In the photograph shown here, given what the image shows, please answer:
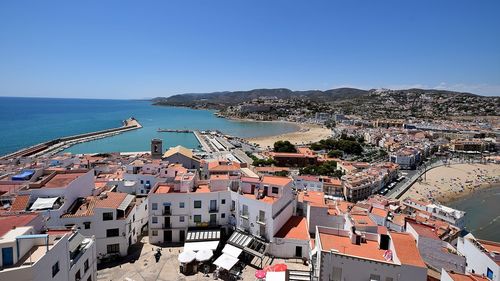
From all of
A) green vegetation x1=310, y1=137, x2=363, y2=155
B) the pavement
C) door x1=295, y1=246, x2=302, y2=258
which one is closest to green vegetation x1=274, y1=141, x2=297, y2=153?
green vegetation x1=310, y1=137, x2=363, y2=155

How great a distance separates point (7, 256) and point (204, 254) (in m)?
9.36

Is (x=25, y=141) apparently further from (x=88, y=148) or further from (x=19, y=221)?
(x=19, y=221)

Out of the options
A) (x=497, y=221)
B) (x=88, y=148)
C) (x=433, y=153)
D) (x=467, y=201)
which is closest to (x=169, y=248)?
(x=497, y=221)

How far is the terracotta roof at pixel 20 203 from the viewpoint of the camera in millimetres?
15417

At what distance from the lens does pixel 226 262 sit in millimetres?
15477

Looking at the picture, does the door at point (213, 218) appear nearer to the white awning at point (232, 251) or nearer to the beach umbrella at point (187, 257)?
the white awning at point (232, 251)

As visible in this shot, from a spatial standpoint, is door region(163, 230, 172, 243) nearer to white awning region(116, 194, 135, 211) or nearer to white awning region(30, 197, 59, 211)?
white awning region(116, 194, 135, 211)

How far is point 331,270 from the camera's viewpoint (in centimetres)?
1228

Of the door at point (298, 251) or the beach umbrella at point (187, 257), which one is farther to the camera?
the door at point (298, 251)

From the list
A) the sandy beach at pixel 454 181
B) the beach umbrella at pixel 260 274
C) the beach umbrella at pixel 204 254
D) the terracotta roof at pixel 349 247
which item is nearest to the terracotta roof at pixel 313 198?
the terracotta roof at pixel 349 247

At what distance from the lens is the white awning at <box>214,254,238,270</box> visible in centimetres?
1521

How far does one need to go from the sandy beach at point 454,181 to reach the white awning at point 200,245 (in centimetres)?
3150

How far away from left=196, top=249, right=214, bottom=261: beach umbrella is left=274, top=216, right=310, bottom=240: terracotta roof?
3939 mm

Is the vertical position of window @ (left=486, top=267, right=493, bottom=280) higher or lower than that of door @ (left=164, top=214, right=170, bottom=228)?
higher
